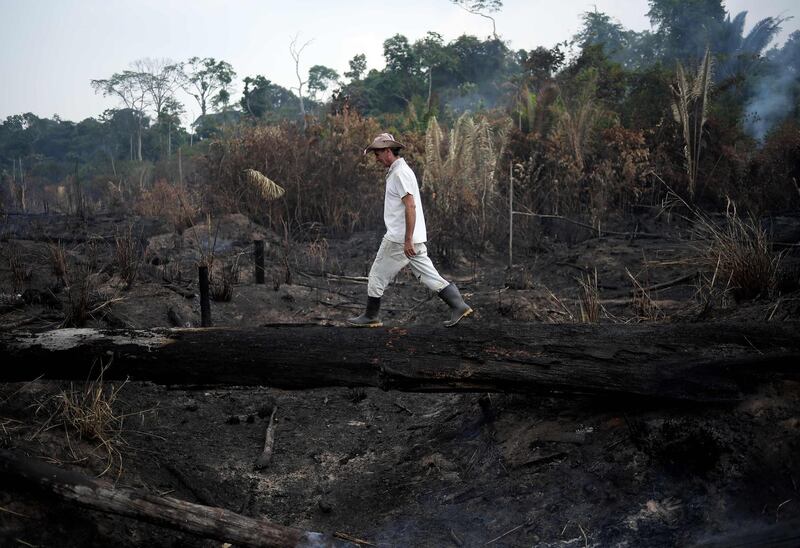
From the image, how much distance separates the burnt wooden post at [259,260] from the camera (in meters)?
9.32

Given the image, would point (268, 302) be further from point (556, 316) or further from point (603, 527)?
point (603, 527)

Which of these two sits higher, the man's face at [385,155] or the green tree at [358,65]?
the green tree at [358,65]

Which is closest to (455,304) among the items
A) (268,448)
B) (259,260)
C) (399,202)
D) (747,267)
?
(399,202)

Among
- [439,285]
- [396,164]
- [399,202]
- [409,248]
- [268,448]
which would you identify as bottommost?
[268,448]

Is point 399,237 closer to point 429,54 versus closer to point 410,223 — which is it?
point 410,223

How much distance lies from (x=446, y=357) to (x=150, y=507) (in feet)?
6.10

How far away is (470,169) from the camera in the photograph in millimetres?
12930

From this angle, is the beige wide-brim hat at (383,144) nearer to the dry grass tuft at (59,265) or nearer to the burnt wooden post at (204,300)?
the burnt wooden post at (204,300)

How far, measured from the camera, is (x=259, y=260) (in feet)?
30.7

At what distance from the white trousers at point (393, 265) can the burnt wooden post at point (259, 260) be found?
3.72 meters

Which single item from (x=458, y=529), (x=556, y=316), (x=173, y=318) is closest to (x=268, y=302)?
(x=173, y=318)

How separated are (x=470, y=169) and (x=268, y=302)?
577 centimetres

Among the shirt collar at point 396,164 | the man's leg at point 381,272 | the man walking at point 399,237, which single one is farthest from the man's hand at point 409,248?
the shirt collar at point 396,164

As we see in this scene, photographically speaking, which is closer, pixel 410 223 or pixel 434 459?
pixel 434 459
